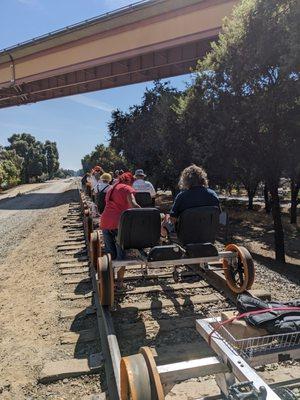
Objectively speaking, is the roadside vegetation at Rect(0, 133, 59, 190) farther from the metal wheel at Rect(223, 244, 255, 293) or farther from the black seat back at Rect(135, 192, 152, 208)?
the metal wheel at Rect(223, 244, 255, 293)

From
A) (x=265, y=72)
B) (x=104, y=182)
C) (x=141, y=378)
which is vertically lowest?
(x=141, y=378)

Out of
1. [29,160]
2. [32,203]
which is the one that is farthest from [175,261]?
[29,160]

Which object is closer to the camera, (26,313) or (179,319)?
(179,319)

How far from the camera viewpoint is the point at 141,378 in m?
2.68

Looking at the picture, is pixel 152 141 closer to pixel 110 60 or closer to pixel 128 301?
pixel 110 60

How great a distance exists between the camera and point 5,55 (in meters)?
43.4

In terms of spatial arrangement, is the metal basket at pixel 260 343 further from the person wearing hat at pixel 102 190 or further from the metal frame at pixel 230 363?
the person wearing hat at pixel 102 190

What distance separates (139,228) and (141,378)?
3.61 m

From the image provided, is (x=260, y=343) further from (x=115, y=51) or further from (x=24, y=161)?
(x=24, y=161)

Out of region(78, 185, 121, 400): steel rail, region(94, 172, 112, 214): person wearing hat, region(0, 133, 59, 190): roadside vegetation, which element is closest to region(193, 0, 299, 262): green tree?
region(94, 172, 112, 214): person wearing hat

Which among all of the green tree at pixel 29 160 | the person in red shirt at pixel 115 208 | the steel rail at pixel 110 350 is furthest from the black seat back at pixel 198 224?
the green tree at pixel 29 160

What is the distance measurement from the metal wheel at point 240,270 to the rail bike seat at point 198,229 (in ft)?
1.39

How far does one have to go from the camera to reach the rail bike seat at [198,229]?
601cm

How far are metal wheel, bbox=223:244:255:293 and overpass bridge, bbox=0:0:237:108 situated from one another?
2442cm
